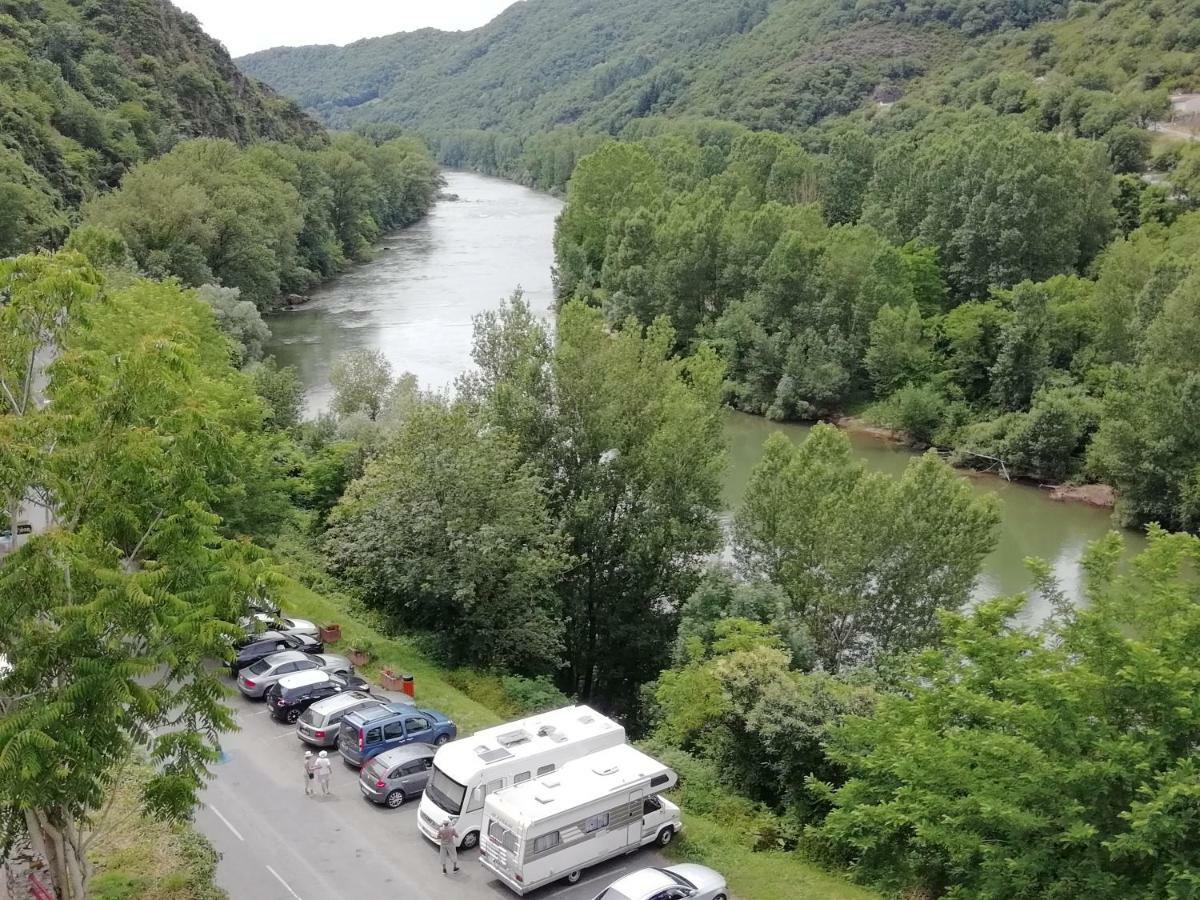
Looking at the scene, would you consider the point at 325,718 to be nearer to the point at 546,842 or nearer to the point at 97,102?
the point at 546,842

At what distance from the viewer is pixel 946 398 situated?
5738 centimetres

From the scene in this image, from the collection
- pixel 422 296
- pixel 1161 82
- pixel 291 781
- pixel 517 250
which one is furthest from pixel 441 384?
pixel 1161 82

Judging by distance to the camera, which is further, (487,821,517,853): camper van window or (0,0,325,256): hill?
(0,0,325,256): hill

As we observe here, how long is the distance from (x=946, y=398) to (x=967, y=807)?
45.4 m

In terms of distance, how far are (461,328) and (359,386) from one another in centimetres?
2953

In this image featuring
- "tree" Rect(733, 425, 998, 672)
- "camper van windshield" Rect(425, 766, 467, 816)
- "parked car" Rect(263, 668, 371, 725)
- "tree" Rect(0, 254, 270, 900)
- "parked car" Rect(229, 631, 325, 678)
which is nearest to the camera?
"tree" Rect(0, 254, 270, 900)

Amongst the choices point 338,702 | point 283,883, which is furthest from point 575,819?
point 338,702

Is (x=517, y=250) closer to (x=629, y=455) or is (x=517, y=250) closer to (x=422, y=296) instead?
(x=422, y=296)

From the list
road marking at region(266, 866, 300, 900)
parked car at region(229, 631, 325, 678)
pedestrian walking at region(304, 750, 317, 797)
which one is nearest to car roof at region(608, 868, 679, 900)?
road marking at region(266, 866, 300, 900)

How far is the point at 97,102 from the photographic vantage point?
9156 centimetres

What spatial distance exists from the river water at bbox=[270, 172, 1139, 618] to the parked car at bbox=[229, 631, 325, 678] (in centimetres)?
1794

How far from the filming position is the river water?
4441 centimetres

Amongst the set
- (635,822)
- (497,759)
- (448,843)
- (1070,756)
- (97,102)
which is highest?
→ (97,102)

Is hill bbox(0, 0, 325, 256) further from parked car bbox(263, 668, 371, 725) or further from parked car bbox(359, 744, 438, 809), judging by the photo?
parked car bbox(359, 744, 438, 809)
